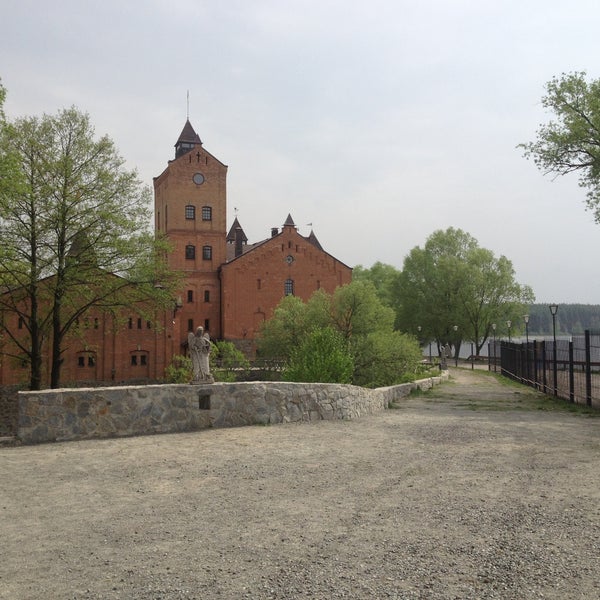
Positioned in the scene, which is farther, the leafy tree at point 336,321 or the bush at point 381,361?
the leafy tree at point 336,321

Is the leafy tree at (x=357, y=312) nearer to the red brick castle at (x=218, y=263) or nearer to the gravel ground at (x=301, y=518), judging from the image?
the red brick castle at (x=218, y=263)

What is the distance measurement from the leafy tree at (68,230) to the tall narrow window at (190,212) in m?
26.5

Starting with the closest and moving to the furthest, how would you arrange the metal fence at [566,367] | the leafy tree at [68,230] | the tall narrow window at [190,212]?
1. the metal fence at [566,367]
2. the leafy tree at [68,230]
3. the tall narrow window at [190,212]

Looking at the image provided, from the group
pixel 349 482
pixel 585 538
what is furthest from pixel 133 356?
pixel 585 538

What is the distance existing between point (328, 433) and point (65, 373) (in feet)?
85.2

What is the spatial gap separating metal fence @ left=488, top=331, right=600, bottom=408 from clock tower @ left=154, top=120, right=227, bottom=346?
28448 millimetres

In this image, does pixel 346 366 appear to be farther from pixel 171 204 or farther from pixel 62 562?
pixel 171 204

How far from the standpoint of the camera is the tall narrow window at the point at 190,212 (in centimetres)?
4896

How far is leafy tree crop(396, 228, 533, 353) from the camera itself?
58.7 m

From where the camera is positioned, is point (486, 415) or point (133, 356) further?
point (133, 356)

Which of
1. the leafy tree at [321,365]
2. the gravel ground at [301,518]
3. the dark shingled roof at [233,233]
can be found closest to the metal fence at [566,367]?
the gravel ground at [301,518]

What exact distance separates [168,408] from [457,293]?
168ft

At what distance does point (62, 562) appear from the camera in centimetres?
493

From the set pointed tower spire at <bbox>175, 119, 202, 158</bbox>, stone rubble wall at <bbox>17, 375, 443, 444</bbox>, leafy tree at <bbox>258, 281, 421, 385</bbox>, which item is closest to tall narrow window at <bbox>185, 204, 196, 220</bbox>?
pointed tower spire at <bbox>175, 119, 202, 158</bbox>
